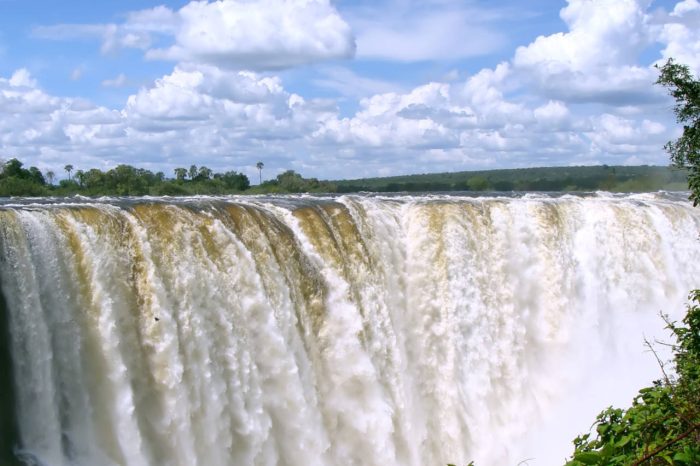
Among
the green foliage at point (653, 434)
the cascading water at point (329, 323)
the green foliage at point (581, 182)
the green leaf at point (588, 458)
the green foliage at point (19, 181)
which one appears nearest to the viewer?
the green foliage at point (653, 434)

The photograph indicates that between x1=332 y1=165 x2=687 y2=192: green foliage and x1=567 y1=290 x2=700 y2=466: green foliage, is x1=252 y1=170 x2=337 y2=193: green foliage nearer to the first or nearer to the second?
x1=332 y1=165 x2=687 y2=192: green foliage

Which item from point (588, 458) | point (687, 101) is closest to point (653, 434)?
point (588, 458)

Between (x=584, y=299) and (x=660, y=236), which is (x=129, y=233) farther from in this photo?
(x=660, y=236)

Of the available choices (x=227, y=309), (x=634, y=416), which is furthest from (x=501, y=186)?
(x=634, y=416)

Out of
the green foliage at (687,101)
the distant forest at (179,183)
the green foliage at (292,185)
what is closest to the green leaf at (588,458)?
the green foliage at (687,101)

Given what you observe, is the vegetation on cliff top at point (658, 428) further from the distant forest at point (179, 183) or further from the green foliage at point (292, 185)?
the green foliage at point (292, 185)

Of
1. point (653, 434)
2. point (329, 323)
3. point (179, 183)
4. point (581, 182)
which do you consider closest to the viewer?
point (653, 434)

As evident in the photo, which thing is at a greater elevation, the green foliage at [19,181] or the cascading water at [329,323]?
the green foliage at [19,181]

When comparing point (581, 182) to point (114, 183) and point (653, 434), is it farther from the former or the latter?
point (653, 434)
